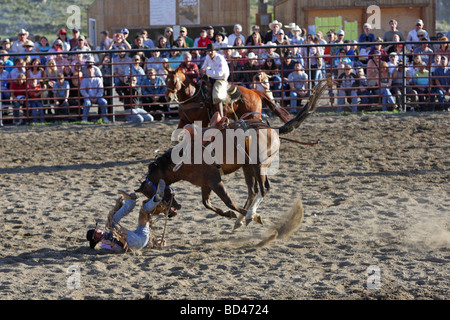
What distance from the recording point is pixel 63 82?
13000 mm

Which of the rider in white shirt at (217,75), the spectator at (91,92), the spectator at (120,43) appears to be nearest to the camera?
the rider in white shirt at (217,75)

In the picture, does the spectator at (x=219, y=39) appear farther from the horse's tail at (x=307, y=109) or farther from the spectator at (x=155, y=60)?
the horse's tail at (x=307, y=109)

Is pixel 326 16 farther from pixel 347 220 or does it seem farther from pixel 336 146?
pixel 347 220

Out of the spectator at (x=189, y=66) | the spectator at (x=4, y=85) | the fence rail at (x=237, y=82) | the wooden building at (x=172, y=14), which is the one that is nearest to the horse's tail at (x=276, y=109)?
the spectator at (x=189, y=66)

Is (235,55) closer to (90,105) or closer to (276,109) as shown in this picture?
(90,105)

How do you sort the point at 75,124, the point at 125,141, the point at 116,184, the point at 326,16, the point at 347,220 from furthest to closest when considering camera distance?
the point at 326,16 < the point at 75,124 < the point at 125,141 < the point at 116,184 < the point at 347,220

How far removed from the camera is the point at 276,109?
826 cm

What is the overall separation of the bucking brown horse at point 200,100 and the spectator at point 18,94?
14.6ft

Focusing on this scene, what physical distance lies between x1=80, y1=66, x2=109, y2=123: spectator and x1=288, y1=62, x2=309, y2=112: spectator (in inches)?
144

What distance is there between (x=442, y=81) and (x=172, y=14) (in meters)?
8.25

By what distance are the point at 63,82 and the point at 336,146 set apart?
18.7 ft

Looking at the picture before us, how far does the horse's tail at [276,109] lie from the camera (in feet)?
26.2

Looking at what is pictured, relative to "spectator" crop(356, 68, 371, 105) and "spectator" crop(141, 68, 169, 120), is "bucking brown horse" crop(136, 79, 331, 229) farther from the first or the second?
"spectator" crop(356, 68, 371, 105)
